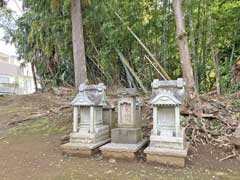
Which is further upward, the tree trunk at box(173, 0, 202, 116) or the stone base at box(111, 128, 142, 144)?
the tree trunk at box(173, 0, 202, 116)

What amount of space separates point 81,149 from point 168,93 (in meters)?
1.60

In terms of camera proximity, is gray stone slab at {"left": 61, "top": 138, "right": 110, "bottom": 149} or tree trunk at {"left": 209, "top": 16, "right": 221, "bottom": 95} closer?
gray stone slab at {"left": 61, "top": 138, "right": 110, "bottom": 149}

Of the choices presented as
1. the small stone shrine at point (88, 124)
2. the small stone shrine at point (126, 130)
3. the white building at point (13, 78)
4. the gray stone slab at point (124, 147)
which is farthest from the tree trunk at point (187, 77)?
the white building at point (13, 78)

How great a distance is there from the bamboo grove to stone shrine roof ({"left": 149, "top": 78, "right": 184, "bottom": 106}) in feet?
9.26

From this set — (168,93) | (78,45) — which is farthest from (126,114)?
(78,45)

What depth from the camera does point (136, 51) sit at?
732 centimetres

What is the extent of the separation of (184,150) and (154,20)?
13.9 feet

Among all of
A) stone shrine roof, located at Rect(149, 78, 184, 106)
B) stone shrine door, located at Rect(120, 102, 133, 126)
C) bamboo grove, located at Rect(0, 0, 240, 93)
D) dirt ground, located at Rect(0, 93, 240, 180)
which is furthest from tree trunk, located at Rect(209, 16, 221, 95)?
stone shrine door, located at Rect(120, 102, 133, 126)

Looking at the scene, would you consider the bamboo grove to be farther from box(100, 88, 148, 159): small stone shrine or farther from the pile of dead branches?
box(100, 88, 148, 159): small stone shrine

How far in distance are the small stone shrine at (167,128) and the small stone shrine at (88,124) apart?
0.92m

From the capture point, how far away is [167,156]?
11.6 feet

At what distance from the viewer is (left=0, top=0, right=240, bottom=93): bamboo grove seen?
22.0 feet

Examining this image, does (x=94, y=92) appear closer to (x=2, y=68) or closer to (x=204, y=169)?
(x=204, y=169)

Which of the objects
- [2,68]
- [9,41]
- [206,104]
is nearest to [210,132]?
[206,104]
